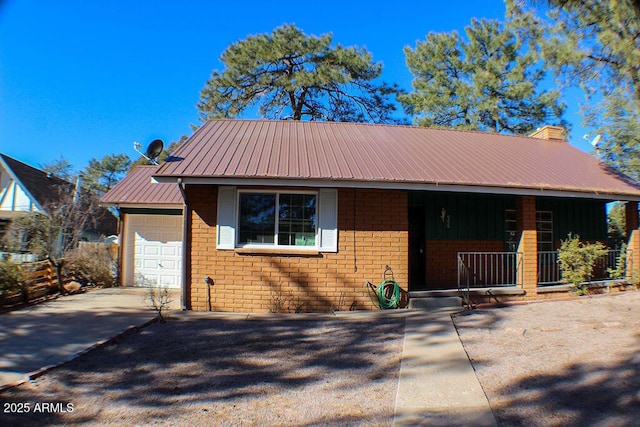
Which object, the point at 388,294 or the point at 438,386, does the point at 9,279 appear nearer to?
the point at 388,294

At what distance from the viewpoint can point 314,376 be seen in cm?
476

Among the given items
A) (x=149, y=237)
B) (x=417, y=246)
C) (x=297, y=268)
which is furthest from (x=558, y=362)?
(x=149, y=237)

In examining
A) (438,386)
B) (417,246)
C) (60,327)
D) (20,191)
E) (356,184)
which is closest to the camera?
(438,386)

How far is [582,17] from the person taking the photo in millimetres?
8586

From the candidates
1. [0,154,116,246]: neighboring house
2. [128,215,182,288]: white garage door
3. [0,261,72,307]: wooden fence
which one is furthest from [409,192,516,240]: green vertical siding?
[0,154,116,246]: neighboring house

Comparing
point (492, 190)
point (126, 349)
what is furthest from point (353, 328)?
point (492, 190)

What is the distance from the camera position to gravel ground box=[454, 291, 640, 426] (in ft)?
12.0

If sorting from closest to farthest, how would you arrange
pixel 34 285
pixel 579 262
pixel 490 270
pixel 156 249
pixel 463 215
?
1. pixel 579 262
2. pixel 34 285
3. pixel 490 270
4. pixel 463 215
5. pixel 156 249

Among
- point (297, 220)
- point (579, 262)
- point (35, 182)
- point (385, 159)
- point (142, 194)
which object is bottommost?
point (579, 262)

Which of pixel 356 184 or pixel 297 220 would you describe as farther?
pixel 297 220

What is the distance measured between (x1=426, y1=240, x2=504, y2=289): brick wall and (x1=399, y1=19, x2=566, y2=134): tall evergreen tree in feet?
46.3

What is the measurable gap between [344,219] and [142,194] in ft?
24.8

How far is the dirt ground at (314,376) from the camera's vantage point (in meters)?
3.76

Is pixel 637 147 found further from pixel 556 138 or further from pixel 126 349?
pixel 126 349
